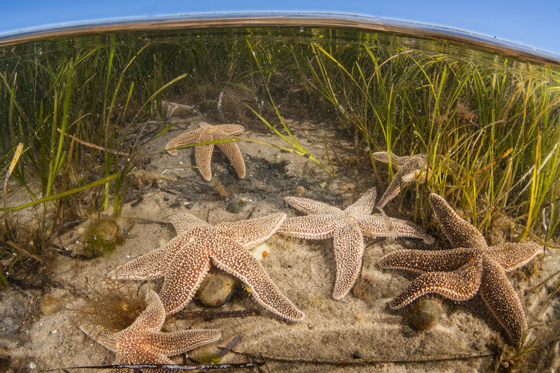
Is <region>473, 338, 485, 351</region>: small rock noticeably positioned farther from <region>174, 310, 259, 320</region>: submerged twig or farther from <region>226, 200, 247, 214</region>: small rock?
<region>226, 200, 247, 214</region>: small rock

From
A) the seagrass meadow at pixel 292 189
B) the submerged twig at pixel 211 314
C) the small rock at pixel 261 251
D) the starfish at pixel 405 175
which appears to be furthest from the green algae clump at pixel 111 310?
the starfish at pixel 405 175

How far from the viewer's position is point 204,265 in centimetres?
259

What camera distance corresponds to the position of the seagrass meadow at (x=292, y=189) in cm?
246

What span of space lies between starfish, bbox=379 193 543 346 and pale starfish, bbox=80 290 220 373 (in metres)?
1.89

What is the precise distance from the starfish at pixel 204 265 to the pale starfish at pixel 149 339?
190 mm

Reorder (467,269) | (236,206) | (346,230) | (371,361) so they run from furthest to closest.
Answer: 1. (236,206)
2. (346,230)
3. (467,269)
4. (371,361)

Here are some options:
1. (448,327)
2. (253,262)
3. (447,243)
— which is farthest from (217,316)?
(447,243)

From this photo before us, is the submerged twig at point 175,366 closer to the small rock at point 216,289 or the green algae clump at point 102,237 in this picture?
the small rock at point 216,289

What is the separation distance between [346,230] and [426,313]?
110 cm

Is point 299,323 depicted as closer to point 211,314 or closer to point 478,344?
point 211,314

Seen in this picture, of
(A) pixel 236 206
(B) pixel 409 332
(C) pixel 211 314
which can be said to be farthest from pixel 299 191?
(B) pixel 409 332

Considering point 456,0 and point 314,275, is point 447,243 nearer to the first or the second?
point 314,275

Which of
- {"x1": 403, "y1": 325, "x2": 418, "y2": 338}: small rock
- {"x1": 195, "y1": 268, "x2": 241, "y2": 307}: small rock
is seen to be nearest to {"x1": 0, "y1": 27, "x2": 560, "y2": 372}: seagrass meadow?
{"x1": 403, "y1": 325, "x2": 418, "y2": 338}: small rock

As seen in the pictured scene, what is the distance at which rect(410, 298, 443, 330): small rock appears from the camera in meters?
2.48
